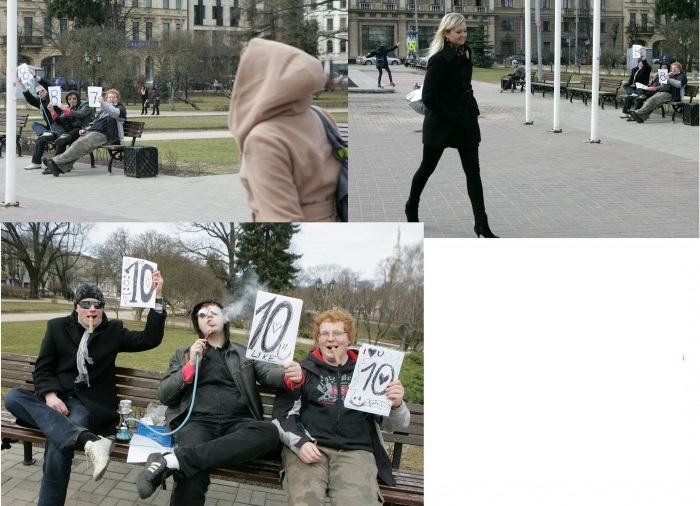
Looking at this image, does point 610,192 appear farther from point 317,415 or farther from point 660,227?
point 317,415

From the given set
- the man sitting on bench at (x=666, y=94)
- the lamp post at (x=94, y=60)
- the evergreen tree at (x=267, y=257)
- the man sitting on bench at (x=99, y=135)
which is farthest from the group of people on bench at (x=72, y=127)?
the evergreen tree at (x=267, y=257)

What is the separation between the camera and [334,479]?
4488 millimetres

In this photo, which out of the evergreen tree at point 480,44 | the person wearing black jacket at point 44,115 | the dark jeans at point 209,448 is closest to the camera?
the dark jeans at point 209,448

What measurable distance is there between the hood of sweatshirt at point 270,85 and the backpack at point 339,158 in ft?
0.38

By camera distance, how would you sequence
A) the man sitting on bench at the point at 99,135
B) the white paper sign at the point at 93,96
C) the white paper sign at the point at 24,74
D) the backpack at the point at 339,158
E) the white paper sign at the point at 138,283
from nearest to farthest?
the backpack at the point at 339,158
the white paper sign at the point at 138,283
the white paper sign at the point at 24,74
the man sitting on bench at the point at 99,135
the white paper sign at the point at 93,96

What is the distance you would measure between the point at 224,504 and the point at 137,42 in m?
11.1

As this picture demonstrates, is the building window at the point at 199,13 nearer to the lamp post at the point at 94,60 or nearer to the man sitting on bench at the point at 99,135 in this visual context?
the man sitting on bench at the point at 99,135

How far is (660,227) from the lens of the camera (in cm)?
840

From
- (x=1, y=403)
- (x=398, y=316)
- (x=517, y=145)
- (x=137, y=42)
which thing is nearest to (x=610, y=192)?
(x=517, y=145)

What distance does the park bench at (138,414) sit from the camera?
15.4 feet

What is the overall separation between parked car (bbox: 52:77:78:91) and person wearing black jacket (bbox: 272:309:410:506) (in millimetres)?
12021

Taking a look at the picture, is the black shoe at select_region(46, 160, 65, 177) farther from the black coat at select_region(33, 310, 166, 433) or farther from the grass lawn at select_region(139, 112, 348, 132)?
the black coat at select_region(33, 310, 166, 433)

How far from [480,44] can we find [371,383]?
72.3 ft

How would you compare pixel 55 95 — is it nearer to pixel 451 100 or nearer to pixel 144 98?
pixel 144 98
